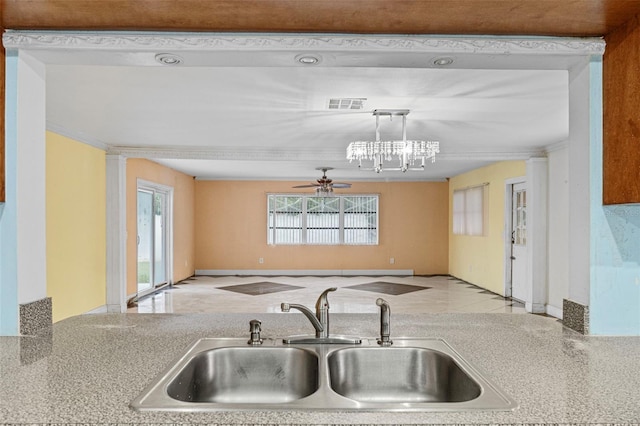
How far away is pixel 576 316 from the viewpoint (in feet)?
5.85

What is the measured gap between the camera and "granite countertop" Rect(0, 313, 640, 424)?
3.32ft

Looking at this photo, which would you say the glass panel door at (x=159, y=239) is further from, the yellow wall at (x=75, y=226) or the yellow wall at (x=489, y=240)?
the yellow wall at (x=489, y=240)

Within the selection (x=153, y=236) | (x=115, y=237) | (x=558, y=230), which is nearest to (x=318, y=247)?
(x=153, y=236)

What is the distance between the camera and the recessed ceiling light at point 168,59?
5.79 feet

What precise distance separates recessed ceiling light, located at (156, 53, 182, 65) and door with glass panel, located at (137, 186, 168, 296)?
6139mm

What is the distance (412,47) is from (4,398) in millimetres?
1731

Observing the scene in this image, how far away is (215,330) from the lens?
181 centimetres

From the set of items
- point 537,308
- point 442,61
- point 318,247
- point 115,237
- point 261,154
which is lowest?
point 537,308

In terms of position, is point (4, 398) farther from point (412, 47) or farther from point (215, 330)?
point (412, 47)

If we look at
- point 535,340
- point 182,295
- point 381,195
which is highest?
point 381,195

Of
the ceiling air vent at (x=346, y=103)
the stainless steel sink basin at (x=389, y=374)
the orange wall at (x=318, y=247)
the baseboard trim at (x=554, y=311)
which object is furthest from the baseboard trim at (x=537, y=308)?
the stainless steel sink basin at (x=389, y=374)

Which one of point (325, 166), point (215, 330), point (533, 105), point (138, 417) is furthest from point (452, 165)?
point (138, 417)

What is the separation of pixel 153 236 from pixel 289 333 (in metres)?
7.22

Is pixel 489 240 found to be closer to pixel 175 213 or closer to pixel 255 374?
pixel 175 213
